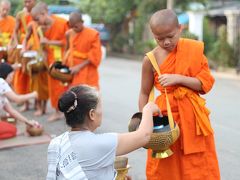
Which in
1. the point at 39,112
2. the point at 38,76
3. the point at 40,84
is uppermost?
the point at 38,76

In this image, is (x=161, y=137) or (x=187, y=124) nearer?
(x=161, y=137)

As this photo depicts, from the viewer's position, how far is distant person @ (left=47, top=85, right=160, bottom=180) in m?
2.71

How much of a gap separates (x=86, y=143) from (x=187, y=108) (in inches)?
40.9

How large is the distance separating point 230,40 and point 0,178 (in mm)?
13542

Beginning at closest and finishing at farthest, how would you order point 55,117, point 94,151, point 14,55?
1. point 94,151
2. point 55,117
3. point 14,55

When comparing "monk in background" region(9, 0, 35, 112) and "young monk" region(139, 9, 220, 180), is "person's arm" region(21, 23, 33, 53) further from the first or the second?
"young monk" region(139, 9, 220, 180)

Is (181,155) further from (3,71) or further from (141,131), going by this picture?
(3,71)

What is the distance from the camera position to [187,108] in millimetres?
3510

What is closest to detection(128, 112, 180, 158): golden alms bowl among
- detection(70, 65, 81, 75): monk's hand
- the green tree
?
detection(70, 65, 81, 75): monk's hand

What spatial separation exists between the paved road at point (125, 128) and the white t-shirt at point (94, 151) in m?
2.23

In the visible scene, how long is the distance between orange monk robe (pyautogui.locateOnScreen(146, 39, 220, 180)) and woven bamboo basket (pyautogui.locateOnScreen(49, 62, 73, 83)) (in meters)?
3.51

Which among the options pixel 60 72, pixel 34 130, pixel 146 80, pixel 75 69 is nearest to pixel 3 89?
pixel 34 130

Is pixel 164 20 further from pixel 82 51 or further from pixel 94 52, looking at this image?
pixel 82 51

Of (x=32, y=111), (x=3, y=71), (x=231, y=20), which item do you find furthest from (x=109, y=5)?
(x=3, y=71)
